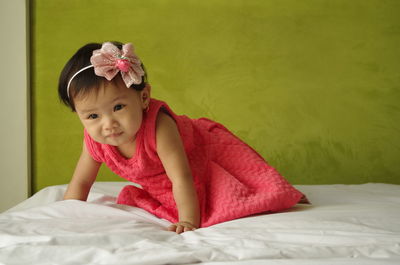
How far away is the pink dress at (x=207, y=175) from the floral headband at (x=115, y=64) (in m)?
0.13

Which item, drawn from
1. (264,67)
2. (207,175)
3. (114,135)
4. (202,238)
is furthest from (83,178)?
(264,67)

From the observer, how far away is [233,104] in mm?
2211

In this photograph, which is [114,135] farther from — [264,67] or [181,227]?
[264,67]

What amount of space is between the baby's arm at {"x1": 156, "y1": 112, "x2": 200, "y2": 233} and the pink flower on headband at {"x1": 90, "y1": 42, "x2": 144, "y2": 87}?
6.3 inches

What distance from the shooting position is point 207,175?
1345 millimetres

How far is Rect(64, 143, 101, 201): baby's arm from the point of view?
1400 millimetres

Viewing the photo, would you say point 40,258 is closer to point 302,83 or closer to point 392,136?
point 302,83

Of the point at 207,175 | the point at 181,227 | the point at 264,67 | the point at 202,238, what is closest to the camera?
the point at 202,238

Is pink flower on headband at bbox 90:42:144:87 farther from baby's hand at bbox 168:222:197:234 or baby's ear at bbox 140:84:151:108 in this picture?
Answer: baby's hand at bbox 168:222:197:234

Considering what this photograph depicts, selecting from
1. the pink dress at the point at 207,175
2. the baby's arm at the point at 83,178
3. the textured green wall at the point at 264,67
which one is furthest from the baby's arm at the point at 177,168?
the textured green wall at the point at 264,67

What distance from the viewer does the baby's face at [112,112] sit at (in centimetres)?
115

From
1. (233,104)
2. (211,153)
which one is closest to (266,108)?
(233,104)

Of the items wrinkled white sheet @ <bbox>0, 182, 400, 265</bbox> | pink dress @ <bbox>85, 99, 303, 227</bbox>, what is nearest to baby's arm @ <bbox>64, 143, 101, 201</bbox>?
pink dress @ <bbox>85, 99, 303, 227</bbox>

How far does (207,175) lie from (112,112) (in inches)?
14.4
